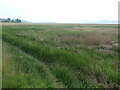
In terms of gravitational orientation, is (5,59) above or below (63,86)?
above

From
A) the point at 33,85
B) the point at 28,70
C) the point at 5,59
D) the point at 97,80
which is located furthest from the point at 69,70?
the point at 5,59

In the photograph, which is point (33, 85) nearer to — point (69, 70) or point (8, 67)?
point (8, 67)

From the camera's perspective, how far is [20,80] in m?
5.77

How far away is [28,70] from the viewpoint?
726 centimetres

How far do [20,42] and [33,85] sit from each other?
8561 millimetres

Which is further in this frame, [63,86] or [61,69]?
[61,69]

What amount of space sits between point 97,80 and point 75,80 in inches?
38.2

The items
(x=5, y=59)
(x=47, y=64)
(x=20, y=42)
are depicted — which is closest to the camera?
(x=5, y=59)

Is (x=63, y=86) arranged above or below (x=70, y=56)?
below

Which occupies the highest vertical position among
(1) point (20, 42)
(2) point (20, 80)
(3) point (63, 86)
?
(1) point (20, 42)

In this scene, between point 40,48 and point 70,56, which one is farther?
point 40,48

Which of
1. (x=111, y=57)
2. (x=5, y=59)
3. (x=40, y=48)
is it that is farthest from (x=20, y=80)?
(x=111, y=57)

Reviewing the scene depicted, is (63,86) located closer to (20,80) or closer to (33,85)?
(33,85)

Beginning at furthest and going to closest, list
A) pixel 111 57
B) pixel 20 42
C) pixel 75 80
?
1. pixel 20 42
2. pixel 111 57
3. pixel 75 80
